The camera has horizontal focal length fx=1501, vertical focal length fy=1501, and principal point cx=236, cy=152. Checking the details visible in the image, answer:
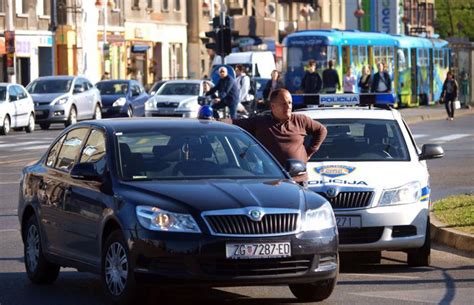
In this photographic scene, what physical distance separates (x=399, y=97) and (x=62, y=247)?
5303cm

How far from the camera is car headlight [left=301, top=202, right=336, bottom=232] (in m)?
10.6

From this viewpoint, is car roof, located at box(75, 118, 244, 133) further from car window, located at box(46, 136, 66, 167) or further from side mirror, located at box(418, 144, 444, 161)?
side mirror, located at box(418, 144, 444, 161)

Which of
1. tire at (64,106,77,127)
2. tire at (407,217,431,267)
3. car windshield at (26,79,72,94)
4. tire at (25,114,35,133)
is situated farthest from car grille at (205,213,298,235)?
car windshield at (26,79,72,94)

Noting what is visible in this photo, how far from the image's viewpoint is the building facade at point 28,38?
207ft

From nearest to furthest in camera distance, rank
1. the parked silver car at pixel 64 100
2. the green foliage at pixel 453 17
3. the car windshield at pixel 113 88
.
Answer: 1. the parked silver car at pixel 64 100
2. the car windshield at pixel 113 88
3. the green foliage at pixel 453 17

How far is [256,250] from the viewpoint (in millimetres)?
10289

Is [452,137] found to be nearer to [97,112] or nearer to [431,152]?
[97,112]

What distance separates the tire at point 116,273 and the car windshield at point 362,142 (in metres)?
3.97

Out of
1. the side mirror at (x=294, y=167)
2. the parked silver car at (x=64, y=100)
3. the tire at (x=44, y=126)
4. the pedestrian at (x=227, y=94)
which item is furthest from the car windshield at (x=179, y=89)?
the side mirror at (x=294, y=167)

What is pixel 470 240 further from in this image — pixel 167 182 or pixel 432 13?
pixel 432 13

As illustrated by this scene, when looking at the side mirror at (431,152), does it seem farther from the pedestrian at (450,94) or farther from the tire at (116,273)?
the pedestrian at (450,94)

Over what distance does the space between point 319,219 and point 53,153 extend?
9.94ft

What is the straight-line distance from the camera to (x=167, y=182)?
11.0 meters

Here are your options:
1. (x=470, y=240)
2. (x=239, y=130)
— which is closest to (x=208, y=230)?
(x=239, y=130)
